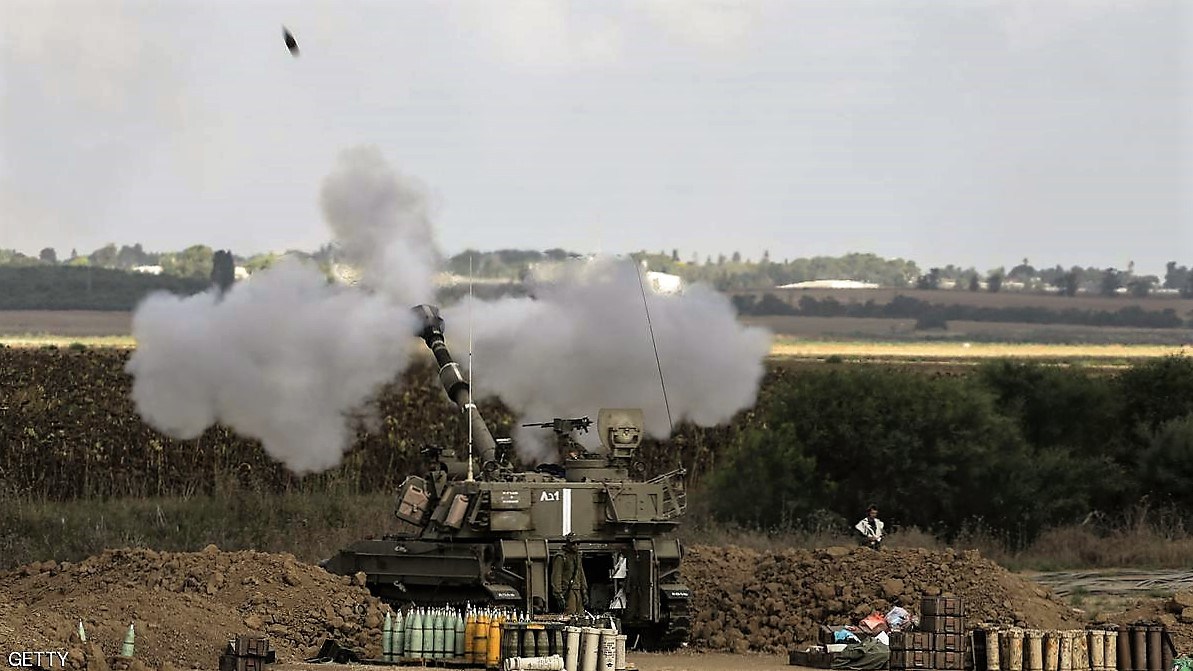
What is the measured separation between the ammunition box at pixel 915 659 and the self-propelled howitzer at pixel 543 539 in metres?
4.24

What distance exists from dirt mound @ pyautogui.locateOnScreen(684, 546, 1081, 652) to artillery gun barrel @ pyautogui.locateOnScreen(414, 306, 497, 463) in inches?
151

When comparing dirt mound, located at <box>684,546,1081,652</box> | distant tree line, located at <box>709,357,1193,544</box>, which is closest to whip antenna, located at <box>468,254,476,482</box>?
dirt mound, located at <box>684,546,1081,652</box>

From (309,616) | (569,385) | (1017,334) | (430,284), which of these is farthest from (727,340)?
(1017,334)

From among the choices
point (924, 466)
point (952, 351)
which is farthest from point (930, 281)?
point (924, 466)

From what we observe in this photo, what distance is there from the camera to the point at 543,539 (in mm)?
27219

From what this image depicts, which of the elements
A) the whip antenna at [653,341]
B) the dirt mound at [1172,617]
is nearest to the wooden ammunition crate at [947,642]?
the dirt mound at [1172,617]

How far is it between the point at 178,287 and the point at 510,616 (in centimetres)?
2170

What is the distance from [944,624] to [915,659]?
1.64ft

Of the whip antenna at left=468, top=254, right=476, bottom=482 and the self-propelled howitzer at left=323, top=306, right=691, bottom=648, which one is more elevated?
the whip antenna at left=468, top=254, right=476, bottom=482

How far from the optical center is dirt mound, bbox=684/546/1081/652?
2855 cm

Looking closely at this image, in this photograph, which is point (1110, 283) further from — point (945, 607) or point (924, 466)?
point (945, 607)

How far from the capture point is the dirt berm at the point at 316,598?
2488 cm

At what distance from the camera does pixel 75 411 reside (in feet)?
155

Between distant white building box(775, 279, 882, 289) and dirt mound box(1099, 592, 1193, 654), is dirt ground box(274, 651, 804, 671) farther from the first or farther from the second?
distant white building box(775, 279, 882, 289)
